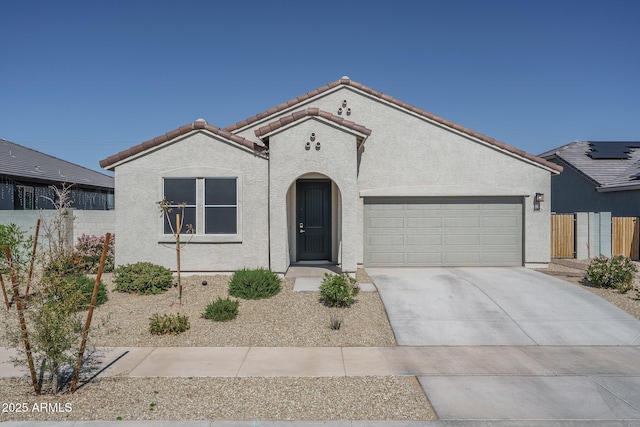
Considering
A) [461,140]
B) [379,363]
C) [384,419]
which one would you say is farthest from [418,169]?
[384,419]

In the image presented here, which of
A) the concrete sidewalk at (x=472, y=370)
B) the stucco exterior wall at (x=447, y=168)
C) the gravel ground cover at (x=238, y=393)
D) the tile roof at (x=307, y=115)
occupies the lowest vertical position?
the concrete sidewalk at (x=472, y=370)

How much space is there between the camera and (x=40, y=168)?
71.1ft

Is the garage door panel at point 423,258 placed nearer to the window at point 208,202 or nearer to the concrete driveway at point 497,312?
the concrete driveway at point 497,312

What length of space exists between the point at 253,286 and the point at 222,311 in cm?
138

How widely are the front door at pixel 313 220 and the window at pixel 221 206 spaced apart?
92.8 inches

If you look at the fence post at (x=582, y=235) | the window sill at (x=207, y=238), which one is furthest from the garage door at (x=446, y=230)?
the window sill at (x=207, y=238)

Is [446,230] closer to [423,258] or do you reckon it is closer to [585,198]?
[423,258]

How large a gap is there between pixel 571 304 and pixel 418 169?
5713 millimetres

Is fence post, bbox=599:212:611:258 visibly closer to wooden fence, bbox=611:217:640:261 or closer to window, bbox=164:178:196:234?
wooden fence, bbox=611:217:640:261

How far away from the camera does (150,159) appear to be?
11.1 m

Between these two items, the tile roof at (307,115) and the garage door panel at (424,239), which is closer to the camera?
the tile roof at (307,115)

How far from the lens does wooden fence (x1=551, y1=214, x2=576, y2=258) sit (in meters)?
14.3

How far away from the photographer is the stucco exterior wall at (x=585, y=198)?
17.4m

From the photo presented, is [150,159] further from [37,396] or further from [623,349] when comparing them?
[623,349]
